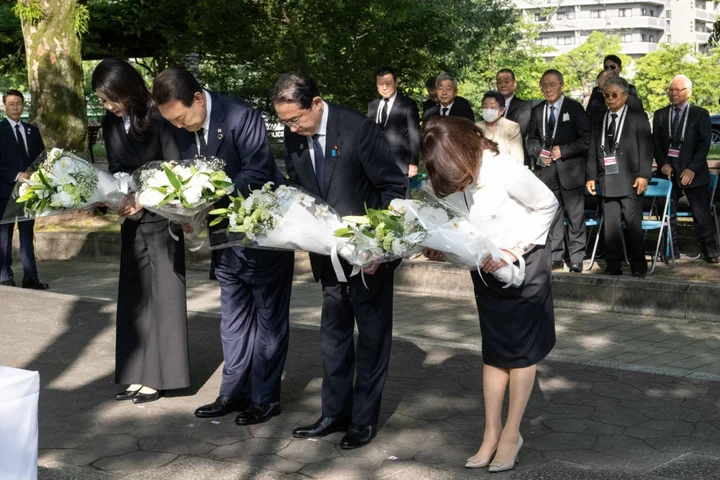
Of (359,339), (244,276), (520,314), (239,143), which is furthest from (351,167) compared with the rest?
(520,314)

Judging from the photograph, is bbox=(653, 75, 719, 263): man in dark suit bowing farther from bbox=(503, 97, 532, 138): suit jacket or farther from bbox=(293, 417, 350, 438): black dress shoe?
bbox=(293, 417, 350, 438): black dress shoe

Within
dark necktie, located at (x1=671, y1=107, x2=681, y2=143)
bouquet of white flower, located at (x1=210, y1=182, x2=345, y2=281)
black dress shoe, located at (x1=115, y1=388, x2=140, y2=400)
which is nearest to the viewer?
bouquet of white flower, located at (x1=210, y1=182, x2=345, y2=281)

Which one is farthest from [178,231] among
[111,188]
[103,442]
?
[103,442]

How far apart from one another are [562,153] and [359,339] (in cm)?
556

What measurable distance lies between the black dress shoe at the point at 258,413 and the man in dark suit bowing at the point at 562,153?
508 centimetres

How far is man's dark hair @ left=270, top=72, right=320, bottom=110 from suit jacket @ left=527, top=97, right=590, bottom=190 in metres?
5.70

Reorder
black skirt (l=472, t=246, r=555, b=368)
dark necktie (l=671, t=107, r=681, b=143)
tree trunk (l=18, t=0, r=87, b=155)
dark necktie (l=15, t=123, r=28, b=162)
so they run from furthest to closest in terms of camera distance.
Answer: tree trunk (l=18, t=0, r=87, b=155) < dark necktie (l=15, t=123, r=28, b=162) < dark necktie (l=671, t=107, r=681, b=143) < black skirt (l=472, t=246, r=555, b=368)

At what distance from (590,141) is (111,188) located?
5.88m

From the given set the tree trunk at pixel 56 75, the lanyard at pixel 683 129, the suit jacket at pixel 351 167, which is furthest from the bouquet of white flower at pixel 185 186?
the tree trunk at pixel 56 75

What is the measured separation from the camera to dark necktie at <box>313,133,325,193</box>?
5.44 meters

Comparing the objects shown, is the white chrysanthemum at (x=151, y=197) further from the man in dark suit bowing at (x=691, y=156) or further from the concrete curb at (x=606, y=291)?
the man in dark suit bowing at (x=691, y=156)

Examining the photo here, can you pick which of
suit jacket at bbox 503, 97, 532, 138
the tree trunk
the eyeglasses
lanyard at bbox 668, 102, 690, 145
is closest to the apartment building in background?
the tree trunk

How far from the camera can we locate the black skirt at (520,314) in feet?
16.0

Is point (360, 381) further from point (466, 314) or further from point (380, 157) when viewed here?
point (466, 314)
